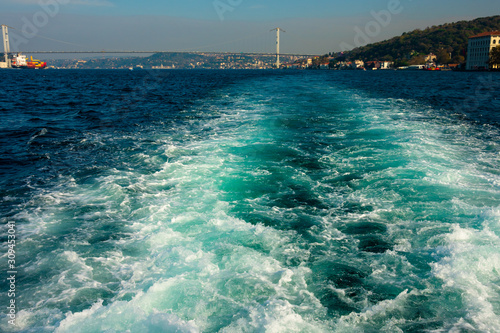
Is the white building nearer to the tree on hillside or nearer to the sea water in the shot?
the tree on hillside

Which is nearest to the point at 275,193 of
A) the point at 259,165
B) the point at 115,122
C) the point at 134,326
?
the point at 259,165

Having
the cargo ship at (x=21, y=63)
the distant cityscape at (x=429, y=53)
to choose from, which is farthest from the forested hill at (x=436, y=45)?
the cargo ship at (x=21, y=63)

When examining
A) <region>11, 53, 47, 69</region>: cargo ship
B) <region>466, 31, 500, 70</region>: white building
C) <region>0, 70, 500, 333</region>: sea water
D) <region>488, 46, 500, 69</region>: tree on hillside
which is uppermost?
<region>11, 53, 47, 69</region>: cargo ship

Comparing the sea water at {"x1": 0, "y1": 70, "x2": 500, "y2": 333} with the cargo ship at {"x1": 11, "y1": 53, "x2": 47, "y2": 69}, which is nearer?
the sea water at {"x1": 0, "y1": 70, "x2": 500, "y2": 333}

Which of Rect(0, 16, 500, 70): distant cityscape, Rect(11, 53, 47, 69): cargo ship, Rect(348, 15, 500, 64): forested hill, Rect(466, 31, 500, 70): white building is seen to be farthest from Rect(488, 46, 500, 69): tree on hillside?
Rect(11, 53, 47, 69): cargo ship

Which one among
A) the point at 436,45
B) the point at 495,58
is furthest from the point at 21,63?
the point at 436,45

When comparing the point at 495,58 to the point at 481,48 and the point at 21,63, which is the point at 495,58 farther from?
the point at 21,63
